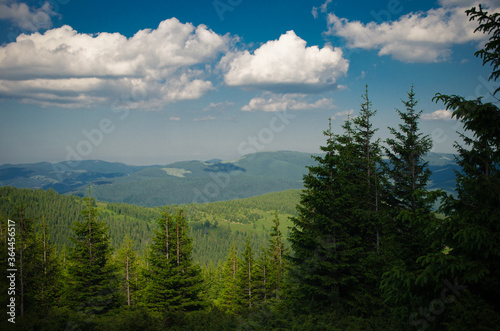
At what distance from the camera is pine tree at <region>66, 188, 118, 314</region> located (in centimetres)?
2445

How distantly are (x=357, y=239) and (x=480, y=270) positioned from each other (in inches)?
407

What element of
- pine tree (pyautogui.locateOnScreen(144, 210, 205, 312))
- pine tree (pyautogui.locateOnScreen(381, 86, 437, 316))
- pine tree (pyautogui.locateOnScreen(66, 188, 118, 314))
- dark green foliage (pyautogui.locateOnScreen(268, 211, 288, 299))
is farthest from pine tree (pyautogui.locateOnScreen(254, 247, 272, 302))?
pine tree (pyautogui.locateOnScreen(381, 86, 437, 316))

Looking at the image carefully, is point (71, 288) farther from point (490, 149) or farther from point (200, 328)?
point (490, 149)

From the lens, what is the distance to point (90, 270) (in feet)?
80.8

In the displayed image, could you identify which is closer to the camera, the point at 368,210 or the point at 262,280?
the point at 368,210

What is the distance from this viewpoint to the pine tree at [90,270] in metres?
24.5

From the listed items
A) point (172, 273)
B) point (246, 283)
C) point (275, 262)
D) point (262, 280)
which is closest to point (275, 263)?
point (275, 262)

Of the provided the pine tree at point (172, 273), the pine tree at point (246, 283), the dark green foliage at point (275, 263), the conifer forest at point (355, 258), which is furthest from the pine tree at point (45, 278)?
the dark green foliage at point (275, 263)

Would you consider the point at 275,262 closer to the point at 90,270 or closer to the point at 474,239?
the point at 90,270

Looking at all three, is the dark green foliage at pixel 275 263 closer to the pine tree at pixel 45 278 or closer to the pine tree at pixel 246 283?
the pine tree at pixel 246 283

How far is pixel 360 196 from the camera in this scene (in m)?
18.8

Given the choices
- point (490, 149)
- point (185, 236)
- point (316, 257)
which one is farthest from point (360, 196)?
point (185, 236)

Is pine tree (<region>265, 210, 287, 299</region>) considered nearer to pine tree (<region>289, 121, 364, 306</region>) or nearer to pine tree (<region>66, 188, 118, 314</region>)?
pine tree (<region>289, 121, 364, 306</region>)

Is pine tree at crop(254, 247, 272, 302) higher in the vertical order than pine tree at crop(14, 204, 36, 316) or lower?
lower
